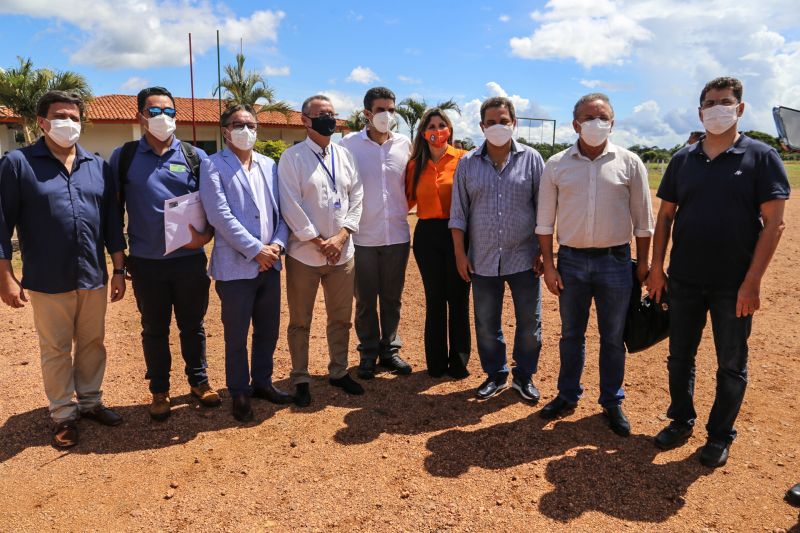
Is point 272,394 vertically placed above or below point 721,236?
below

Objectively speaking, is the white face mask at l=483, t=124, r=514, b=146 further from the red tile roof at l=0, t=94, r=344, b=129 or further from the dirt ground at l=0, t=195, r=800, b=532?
the red tile roof at l=0, t=94, r=344, b=129

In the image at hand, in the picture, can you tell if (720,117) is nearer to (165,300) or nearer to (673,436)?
(673,436)

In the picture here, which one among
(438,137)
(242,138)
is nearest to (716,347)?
(438,137)

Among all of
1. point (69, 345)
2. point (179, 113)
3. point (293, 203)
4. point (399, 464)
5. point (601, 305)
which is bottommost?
point (399, 464)

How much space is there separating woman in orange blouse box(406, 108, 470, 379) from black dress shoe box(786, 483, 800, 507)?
238cm

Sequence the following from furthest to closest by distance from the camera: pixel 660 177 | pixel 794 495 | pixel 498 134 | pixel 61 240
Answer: pixel 660 177
pixel 498 134
pixel 61 240
pixel 794 495

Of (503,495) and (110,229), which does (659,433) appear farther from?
(110,229)

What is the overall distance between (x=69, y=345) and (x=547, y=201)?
3.35 meters

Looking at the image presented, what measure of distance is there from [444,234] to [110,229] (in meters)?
2.39

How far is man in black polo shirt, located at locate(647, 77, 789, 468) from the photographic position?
3.19 meters

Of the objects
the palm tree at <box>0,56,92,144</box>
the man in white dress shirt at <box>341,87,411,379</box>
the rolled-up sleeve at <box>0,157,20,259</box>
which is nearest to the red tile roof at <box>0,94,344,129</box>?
the palm tree at <box>0,56,92,144</box>

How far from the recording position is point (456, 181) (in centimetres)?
431

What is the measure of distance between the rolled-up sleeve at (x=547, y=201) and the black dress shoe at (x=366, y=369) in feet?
6.18

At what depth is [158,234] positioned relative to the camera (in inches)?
151
